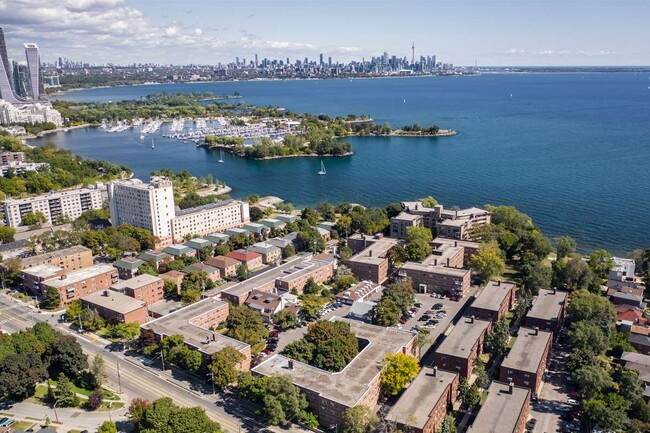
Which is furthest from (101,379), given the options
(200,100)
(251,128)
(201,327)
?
(200,100)

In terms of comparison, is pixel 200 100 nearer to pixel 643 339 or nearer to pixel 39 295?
pixel 39 295

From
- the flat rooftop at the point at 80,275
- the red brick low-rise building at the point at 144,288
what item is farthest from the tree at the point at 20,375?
the flat rooftop at the point at 80,275

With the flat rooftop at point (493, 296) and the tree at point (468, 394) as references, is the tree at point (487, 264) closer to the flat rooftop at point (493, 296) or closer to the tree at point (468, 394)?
the flat rooftop at point (493, 296)

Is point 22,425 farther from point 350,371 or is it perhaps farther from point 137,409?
point 350,371

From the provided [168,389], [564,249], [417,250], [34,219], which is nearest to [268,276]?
[417,250]

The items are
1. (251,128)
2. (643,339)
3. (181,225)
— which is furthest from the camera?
(251,128)

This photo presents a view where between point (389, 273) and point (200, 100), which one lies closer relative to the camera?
point (389, 273)

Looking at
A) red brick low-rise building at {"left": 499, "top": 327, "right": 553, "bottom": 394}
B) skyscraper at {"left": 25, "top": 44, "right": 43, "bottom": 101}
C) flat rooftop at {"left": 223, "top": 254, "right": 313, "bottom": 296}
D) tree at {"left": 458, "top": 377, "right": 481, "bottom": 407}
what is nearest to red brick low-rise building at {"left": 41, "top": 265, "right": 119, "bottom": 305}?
flat rooftop at {"left": 223, "top": 254, "right": 313, "bottom": 296}
